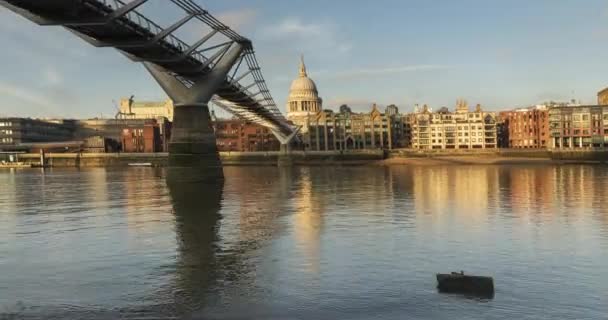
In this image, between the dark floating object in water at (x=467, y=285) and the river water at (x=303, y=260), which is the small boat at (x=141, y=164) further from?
the dark floating object in water at (x=467, y=285)

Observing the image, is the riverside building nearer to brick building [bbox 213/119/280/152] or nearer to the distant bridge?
brick building [bbox 213/119/280/152]

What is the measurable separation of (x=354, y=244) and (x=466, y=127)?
17586cm

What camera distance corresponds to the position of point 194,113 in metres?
68.2

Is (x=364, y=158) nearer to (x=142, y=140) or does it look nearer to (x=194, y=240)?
(x=142, y=140)

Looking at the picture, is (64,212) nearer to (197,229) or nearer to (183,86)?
(197,229)

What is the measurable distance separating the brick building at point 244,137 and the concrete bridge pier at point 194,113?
125313mm

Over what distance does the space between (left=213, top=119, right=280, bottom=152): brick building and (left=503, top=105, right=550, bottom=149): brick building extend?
7339 centimetres

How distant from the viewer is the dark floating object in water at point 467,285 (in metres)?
16.6

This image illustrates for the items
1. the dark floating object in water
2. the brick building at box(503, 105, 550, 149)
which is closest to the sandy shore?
the brick building at box(503, 105, 550, 149)

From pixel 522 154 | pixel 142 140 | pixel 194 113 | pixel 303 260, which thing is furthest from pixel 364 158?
pixel 303 260

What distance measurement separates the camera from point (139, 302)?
53.5 feet

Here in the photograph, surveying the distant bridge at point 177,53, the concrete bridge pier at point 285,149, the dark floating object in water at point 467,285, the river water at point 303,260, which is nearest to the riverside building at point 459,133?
the concrete bridge pier at point 285,149

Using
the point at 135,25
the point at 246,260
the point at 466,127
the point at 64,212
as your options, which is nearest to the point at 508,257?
the point at 246,260

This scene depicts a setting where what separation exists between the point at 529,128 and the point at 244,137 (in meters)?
87.9
